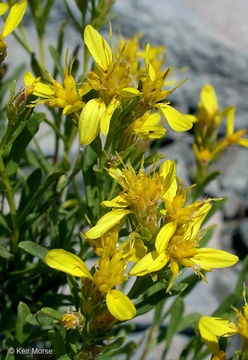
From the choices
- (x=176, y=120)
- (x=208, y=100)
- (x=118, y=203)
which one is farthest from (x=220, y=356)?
(x=208, y=100)

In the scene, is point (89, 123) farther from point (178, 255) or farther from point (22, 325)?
point (22, 325)

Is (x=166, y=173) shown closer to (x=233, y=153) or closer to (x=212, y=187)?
(x=212, y=187)

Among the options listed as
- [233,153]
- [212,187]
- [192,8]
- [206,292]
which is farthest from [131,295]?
[192,8]

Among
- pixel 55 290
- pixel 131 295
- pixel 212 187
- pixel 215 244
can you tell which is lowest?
pixel 215 244

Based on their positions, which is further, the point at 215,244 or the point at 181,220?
the point at 215,244

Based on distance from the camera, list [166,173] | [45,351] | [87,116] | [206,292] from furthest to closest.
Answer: [206,292], [45,351], [166,173], [87,116]
